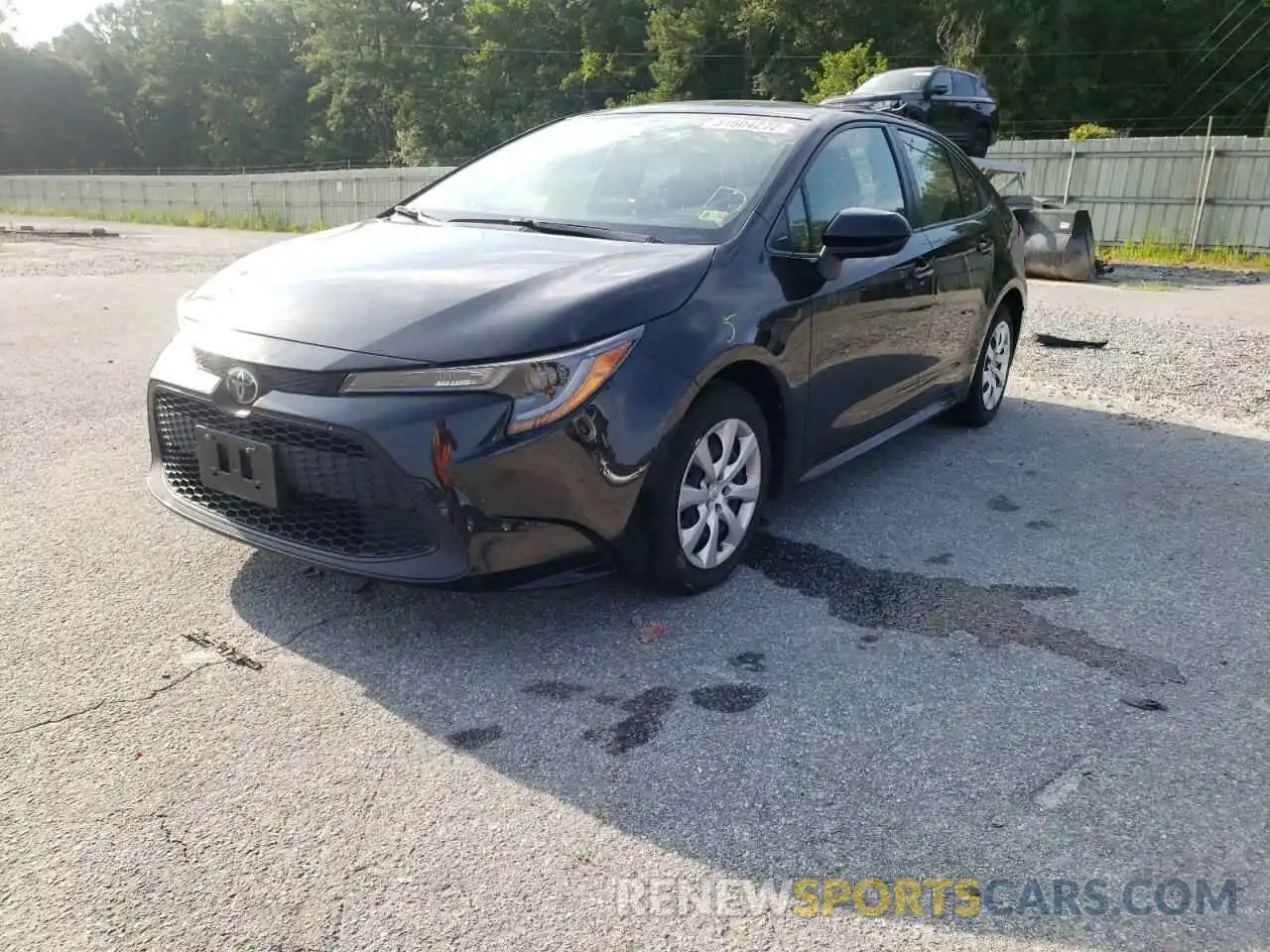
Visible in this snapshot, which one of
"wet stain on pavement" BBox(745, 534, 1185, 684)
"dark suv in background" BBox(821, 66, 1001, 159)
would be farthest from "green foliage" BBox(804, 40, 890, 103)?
"wet stain on pavement" BBox(745, 534, 1185, 684)

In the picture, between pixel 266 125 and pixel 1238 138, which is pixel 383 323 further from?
pixel 266 125

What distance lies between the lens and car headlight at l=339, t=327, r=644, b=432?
2.82m

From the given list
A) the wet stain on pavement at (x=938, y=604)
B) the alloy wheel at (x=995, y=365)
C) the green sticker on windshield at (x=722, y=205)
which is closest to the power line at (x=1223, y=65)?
the alloy wheel at (x=995, y=365)

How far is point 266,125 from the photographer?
7531cm

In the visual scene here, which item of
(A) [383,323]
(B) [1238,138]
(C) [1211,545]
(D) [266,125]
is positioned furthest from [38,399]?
(D) [266,125]

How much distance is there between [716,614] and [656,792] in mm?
1007

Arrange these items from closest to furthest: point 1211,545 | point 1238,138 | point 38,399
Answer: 1. point 1211,545
2. point 38,399
3. point 1238,138

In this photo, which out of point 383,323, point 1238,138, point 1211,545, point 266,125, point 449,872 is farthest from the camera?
point 266,125

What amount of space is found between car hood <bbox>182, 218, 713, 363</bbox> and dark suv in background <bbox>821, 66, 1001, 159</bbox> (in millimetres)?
8919

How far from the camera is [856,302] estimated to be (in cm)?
407

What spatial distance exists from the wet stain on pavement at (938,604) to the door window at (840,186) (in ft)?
3.88

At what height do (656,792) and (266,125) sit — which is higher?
(266,125)

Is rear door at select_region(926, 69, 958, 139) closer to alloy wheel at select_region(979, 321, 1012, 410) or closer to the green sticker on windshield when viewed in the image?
alloy wheel at select_region(979, 321, 1012, 410)

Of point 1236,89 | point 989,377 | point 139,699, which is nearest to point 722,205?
point 139,699
